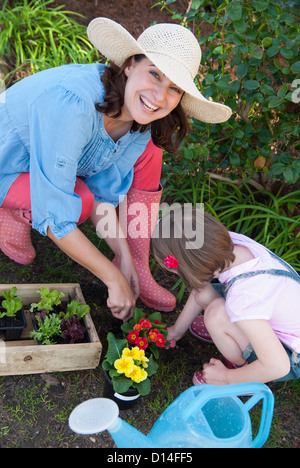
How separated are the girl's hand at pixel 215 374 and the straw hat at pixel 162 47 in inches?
41.9

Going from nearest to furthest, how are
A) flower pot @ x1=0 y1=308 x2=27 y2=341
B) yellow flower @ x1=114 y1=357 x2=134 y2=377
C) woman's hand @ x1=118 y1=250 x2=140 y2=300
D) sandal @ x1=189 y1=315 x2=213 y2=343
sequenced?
yellow flower @ x1=114 y1=357 x2=134 y2=377 → flower pot @ x1=0 y1=308 x2=27 y2=341 → woman's hand @ x1=118 y1=250 x2=140 y2=300 → sandal @ x1=189 y1=315 x2=213 y2=343

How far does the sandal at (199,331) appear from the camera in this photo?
82.1 inches

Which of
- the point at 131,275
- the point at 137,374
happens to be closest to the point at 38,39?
the point at 131,275

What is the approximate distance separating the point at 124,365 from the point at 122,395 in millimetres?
164

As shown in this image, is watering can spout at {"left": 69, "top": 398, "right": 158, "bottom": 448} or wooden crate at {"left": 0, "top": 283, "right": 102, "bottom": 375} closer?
watering can spout at {"left": 69, "top": 398, "right": 158, "bottom": 448}

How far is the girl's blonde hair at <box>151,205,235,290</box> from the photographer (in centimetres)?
166

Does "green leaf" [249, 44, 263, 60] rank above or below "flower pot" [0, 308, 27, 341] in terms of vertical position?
above

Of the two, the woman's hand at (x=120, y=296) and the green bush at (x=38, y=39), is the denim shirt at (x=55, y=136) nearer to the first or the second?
the woman's hand at (x=120, y=296)

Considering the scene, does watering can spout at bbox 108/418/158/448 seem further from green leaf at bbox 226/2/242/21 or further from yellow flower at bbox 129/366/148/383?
green leaf at bbox 226/2/242/21

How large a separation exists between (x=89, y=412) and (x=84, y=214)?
1070 millimetres

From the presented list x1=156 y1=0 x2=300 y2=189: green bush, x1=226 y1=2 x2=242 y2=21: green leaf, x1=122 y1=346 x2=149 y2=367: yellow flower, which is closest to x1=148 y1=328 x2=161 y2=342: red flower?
x1=122 y1=346 x2=149 y2=367: yellow flower

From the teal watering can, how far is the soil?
409 mm

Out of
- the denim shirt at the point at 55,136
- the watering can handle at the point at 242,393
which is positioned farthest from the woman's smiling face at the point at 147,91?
the watering can handle at the point at 242,393

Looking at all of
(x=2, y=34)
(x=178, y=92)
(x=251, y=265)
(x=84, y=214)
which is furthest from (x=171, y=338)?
(x=2, y=34)
